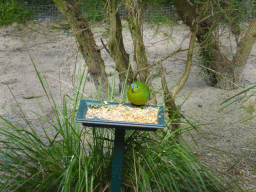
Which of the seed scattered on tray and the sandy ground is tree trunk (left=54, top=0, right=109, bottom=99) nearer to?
the sandy ground

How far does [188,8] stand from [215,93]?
109 centimetres

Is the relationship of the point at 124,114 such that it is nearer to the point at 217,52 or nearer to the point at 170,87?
the point at 217,52

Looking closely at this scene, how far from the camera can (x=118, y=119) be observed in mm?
1240

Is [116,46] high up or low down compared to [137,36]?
down

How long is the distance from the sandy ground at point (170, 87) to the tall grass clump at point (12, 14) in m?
0.14

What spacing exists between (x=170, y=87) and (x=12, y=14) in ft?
11.8

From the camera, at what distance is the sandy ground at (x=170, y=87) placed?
85.6 inches

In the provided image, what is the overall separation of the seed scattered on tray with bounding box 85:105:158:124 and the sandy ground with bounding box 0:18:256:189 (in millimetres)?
294

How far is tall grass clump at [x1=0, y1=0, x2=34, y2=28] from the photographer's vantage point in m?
5.43

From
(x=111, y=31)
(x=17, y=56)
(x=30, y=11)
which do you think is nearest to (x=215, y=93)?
(x=111, y=31)

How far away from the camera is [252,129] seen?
2582 mm

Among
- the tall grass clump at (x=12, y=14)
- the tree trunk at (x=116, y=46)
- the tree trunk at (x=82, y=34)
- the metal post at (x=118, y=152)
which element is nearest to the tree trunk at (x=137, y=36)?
the tree trunk at (x=116, y=46)

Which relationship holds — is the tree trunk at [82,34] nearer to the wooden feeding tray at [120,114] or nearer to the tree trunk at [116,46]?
the tree trunk at [116,46]

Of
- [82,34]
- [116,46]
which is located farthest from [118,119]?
[82,34]
